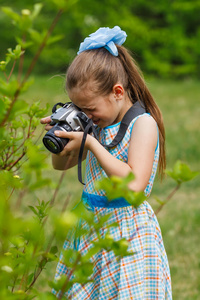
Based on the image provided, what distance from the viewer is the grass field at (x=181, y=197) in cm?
346

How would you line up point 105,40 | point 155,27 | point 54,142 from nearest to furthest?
point 54,142 < point 105,40 < point 155,27

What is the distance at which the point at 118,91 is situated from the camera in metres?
1.98

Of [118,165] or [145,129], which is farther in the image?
[145,129]

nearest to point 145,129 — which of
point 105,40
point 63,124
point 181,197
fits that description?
point 63,124

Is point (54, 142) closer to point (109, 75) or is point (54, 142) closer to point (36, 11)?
point (109, 75)

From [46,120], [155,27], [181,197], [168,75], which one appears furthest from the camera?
[155,27]

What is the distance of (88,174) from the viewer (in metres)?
2.11

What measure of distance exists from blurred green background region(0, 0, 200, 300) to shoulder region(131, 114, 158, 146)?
1.67m

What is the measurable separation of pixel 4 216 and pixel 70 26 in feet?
63.5

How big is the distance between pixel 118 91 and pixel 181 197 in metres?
3.50

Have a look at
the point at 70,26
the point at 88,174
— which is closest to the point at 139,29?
the point at 70,26

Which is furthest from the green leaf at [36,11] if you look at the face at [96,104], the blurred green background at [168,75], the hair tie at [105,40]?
the blurred green background at [168,75]

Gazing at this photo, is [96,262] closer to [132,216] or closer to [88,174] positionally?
[132,216]

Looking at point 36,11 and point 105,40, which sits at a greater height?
point 105,40
